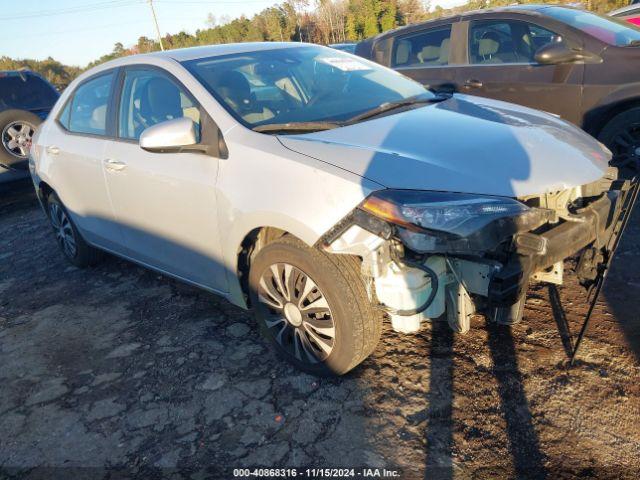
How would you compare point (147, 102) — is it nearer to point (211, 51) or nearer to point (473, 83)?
point (211, 51)

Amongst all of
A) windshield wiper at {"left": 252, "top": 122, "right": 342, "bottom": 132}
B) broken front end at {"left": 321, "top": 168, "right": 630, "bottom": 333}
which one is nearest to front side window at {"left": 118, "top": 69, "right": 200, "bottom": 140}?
windshield wiper at {"left": 252, "top": 122, "right": 342, "bottom": 132}

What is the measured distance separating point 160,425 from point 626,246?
3302 millimetres

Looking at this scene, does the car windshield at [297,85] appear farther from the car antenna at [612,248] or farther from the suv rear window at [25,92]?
the suv rear window at [25,92]

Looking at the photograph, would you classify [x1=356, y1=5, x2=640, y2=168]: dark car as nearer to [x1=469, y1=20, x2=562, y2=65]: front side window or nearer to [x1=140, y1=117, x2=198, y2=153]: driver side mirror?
[x1=469, y1=20, x2=562, y2=65]: front side window

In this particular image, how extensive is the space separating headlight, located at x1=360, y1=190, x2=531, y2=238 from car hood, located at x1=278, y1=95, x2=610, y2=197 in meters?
0.05

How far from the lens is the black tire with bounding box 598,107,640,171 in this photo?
13.3 ft

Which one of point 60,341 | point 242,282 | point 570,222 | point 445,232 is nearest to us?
point 445,232

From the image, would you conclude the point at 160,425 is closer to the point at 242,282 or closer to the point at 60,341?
the point at 242,282

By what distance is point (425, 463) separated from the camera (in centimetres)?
204

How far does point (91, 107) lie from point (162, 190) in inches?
53.8

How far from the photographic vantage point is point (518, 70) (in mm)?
4660

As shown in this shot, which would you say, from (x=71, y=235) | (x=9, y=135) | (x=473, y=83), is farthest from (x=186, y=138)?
(x=9, y=135)

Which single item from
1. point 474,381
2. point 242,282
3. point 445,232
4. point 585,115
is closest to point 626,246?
point 585,115

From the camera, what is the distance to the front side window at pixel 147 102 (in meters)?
3.06
